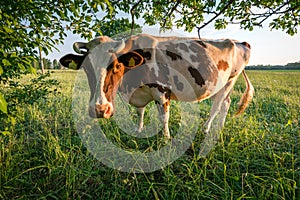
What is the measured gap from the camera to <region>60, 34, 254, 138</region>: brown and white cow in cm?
246

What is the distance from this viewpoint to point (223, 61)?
354 centimetres

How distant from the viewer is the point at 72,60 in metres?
2.84

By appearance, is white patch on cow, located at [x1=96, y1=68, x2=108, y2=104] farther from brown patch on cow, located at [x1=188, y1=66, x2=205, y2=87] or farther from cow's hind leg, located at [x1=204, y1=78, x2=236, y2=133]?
cow's hind leg, located at [x1=204, y1=78, x2=236, y2=133]

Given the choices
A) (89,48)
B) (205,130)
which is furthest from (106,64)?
(205,130)

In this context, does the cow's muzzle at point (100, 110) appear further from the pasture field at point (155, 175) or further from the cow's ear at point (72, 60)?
the cow's ear at point (72, 60)

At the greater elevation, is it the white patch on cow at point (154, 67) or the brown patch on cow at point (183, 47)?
the brown patch on cow at point (183, 47)

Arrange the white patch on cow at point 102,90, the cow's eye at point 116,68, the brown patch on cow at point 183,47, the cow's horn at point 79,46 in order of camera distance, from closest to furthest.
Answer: the white patch on cow at point 102,90
the cow's eye at point 116,68
the cow's horn at point 79,46
the brown patch on cow at point 183,47

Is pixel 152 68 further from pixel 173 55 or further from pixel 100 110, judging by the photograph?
pixel 100 110

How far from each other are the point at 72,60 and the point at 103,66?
767mm

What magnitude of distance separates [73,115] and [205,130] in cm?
290

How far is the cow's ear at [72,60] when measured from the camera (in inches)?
111

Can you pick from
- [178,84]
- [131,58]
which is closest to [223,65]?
[178,84]

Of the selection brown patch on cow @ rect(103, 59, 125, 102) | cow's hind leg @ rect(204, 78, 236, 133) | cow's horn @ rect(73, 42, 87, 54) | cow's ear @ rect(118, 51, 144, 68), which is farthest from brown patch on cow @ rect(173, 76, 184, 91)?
cow's horn @ rect(73, 42, 87, 54)

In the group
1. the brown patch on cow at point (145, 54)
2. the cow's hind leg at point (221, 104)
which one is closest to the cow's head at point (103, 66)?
the brown patch on cow at point (145, 54)
